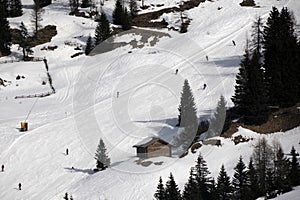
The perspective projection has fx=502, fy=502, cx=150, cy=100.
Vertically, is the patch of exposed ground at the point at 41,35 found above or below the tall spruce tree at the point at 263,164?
below

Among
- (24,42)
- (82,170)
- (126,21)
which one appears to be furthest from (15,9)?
(82,170)

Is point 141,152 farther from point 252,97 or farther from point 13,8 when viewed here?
point 13,8

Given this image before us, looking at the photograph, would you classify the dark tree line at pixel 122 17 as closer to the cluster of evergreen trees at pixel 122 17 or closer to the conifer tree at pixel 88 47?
the cluster of evergreen trees at pixel 122 17

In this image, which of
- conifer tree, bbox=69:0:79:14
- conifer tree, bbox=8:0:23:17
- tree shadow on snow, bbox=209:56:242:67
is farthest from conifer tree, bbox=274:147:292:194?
conifer tree, bbox=8:0:23:17

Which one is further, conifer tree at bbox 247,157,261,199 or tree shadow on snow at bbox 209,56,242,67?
tree shadow on snow at bbox 209,56,242,67

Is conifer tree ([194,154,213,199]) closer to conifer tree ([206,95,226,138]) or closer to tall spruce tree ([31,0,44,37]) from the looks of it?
conifer tree ([206,95,226,138])

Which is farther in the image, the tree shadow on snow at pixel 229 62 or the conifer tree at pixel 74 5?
the conifer tree at pixel 74 5

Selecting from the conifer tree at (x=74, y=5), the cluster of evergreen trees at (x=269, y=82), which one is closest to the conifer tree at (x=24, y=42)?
the conifer tree at (x=74, y=5)
